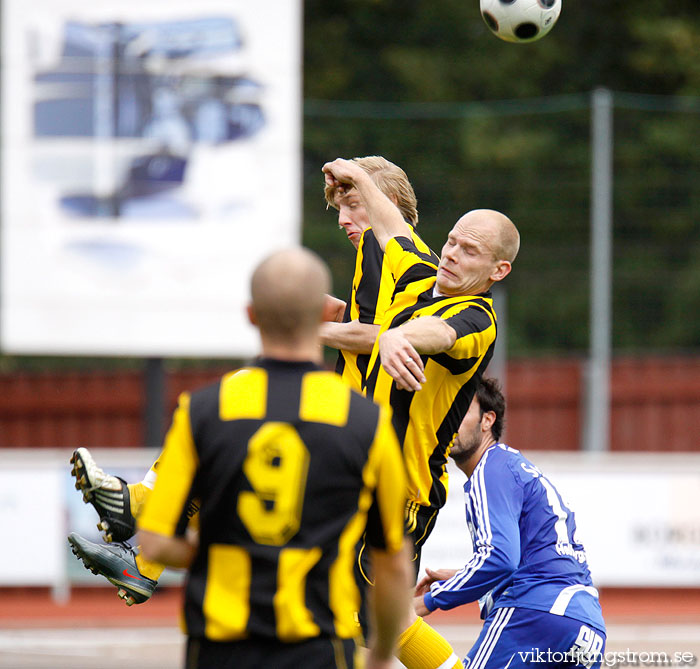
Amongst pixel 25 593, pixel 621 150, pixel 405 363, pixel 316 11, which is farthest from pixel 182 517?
pixel 316 11

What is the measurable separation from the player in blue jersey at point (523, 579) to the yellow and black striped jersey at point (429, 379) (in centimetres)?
21

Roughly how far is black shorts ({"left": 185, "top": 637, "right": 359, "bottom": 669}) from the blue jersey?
5.27 feet

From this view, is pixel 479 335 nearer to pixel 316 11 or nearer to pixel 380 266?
pixel 380 266

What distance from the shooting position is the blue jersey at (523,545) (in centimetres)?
460

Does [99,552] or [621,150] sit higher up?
[621,150]

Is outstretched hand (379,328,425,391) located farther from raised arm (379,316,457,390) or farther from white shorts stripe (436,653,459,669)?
white shorts stripe (436,653,459,669)

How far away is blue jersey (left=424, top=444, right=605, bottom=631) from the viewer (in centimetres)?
460

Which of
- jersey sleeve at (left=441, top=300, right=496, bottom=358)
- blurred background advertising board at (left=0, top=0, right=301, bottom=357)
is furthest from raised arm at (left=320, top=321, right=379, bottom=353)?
blurred background advertising board at (left=0, top=0, right=301, bottom=357)

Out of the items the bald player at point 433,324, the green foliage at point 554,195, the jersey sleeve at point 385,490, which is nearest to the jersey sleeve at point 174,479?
the jersey sleeve at point 385,490

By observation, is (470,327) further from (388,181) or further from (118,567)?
(118,567)

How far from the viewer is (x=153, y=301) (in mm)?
12922

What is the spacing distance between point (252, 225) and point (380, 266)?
8.26 meters

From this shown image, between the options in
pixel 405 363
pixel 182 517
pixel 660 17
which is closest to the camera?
pixel 182 517

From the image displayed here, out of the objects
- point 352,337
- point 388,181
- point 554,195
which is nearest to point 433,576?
point 352,337
